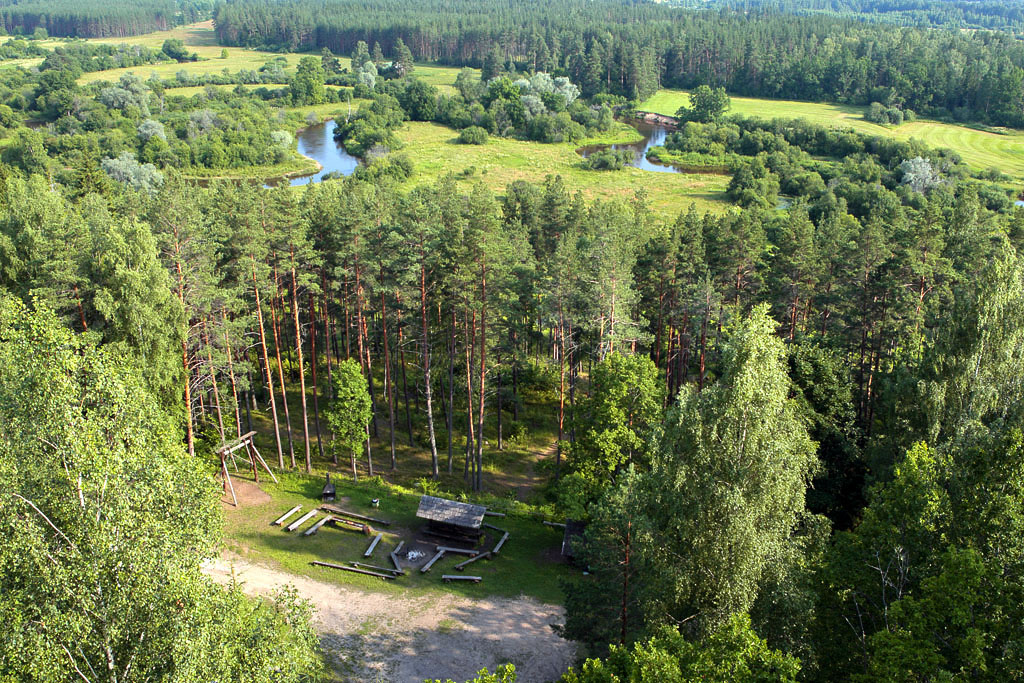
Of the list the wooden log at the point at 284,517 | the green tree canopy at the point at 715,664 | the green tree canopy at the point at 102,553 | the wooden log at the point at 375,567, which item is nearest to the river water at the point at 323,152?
the wooden log at the point at 284,517

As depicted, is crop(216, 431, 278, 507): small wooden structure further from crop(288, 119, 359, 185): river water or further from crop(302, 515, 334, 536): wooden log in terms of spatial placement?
crop(288, 119, 359, 185): river water

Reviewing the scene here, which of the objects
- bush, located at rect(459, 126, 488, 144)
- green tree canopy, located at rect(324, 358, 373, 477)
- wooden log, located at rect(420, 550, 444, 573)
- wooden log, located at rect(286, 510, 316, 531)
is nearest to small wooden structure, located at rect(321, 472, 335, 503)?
wooden log, located at rect(286, 510, 316, 531)

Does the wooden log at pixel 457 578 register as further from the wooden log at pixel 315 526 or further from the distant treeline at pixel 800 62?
the distant treeline at pixel 800 62

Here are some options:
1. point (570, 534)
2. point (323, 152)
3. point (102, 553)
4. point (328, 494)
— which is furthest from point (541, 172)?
point (102, 553)

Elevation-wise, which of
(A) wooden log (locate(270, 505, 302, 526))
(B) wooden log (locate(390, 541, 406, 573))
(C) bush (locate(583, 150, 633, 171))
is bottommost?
(B) wooden log (locate(390, 541, 406, 573))

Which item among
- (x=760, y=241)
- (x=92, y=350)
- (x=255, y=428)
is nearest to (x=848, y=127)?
(x=760, y=241)

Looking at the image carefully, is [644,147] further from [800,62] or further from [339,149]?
[339,149]
